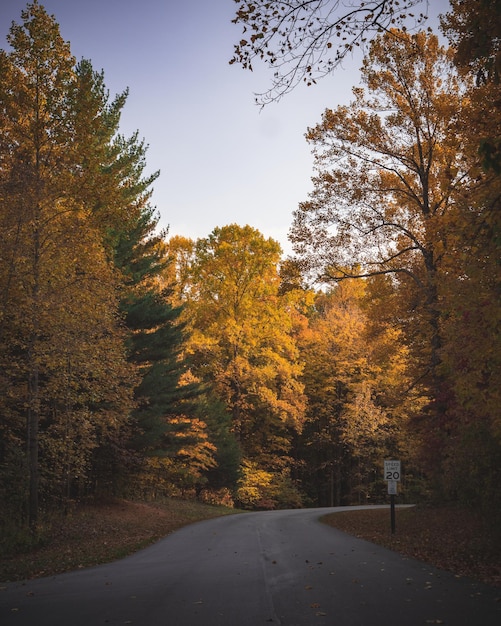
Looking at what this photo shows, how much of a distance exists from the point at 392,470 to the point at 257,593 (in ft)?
30.7

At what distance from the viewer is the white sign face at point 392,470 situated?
49.9 ft

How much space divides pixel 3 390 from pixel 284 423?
23.4 m

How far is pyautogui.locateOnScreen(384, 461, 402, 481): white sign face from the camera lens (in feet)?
49.9

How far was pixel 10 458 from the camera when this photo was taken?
14805 mm

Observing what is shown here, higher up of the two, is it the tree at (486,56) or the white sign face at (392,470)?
the tree at (486,56)

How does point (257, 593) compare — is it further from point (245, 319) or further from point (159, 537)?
point (245, 319)

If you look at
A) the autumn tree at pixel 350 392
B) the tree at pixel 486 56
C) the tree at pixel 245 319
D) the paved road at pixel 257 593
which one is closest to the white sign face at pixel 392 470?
the paved road at pixel 257 593

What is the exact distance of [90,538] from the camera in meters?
14.2

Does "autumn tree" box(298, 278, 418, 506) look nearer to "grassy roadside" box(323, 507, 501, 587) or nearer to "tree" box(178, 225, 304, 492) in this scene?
"tree" box(178, 225, 304, 492)

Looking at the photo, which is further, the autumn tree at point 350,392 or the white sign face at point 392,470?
the autumn tree at point 350,392

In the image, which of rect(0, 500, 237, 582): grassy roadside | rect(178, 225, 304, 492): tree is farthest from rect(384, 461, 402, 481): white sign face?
rect(178, 225, 304, 492): tree

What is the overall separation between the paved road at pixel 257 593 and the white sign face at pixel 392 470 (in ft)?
14.1

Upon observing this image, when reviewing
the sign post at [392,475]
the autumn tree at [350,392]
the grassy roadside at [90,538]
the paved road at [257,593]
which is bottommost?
the grassy roadside at [90,538]

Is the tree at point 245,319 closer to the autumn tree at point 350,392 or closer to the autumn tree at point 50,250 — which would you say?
the autumn tree at point 350,392
